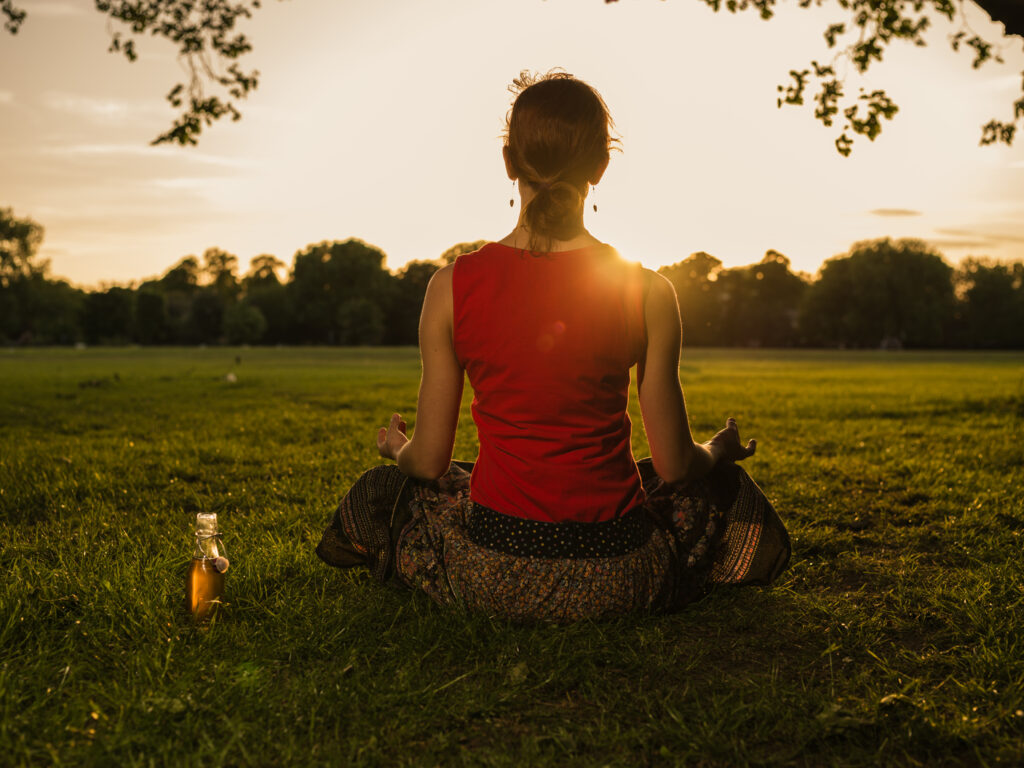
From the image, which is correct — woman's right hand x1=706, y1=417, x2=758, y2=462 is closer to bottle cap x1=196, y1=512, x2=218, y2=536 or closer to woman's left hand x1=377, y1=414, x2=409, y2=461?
woman's left hand x1=377, y1=414, x2=409, y2=461

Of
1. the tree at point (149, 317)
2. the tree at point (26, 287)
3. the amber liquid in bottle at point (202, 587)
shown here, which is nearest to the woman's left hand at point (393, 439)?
the amber liquid in bottle at point (202, 587)

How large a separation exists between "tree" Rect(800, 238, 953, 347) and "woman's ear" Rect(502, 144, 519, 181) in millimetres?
91067

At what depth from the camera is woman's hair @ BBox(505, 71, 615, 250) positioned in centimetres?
261

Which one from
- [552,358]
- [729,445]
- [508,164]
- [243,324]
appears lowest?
[729,445]

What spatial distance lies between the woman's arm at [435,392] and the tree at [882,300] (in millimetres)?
90989

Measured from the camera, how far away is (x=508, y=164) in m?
2.79

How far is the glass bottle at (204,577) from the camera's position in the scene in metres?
3.23

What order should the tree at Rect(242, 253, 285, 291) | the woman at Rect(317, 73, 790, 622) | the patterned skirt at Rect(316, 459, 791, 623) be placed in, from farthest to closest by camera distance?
the tree at Rect(242, 253, 285, 291), the patterned skirt at Rect(316, 459, 791, 623), the woman at Rect(317, 73, 790, 622)

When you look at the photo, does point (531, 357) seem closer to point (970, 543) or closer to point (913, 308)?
point (970, 543)

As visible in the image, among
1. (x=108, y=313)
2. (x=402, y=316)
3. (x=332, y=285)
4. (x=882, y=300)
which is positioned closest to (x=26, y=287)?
(x=108, y=313)

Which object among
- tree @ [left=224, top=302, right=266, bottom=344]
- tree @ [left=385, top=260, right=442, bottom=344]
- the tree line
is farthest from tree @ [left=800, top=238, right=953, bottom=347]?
tree @ [left=224, top=302, right=266, bottom=344]

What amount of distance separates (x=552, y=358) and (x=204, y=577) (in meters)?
1.73

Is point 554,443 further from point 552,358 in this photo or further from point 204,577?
point 204,577

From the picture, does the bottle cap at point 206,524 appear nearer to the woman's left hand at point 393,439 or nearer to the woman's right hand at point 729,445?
the woman's left hand at point 393,439
